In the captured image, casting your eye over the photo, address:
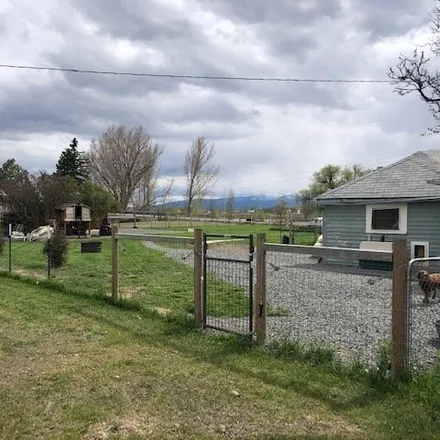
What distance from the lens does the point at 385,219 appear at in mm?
15680

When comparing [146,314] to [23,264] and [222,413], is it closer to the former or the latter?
[222,413]

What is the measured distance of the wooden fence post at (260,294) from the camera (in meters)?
5.52

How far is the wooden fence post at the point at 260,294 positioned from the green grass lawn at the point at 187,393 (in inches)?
9.0

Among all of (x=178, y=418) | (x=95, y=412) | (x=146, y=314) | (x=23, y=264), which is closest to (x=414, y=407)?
(x=178, y=418)

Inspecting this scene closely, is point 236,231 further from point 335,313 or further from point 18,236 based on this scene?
point 335,313

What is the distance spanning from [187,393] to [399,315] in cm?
193

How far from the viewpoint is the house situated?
575 inches

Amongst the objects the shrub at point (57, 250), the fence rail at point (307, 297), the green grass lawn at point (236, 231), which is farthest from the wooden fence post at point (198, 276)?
the green grass lawn at point (236, 231)

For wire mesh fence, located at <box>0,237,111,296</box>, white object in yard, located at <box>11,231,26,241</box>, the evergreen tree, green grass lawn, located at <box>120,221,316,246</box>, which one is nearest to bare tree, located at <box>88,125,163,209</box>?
the evergreen tree

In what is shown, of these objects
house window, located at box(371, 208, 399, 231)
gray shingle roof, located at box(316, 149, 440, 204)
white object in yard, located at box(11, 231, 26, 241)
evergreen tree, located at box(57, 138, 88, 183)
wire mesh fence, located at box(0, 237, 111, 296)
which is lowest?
wire mesh fence, located at box(0, 237, 111, 296)

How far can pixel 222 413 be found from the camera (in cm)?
360

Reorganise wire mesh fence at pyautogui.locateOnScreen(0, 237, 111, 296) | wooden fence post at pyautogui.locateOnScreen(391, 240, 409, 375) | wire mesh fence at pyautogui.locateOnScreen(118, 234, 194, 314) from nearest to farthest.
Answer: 1. wooden fence post at pyautogui.locateOnScreen(391, 240, 409, 375)
2. wire mesh fence at pyautogui.locateOnScreen(118, 234, 194, 314)
3. wire mesh fence at pyautogui.locateOnScreen(0, 237, 111, 296)

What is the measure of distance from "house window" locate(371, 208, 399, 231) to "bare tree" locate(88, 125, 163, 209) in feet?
169

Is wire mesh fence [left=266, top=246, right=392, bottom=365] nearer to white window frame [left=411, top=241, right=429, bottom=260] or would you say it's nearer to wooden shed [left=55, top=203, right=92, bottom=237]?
white window frame [left=411, top=241, right=429, bottom=260]
